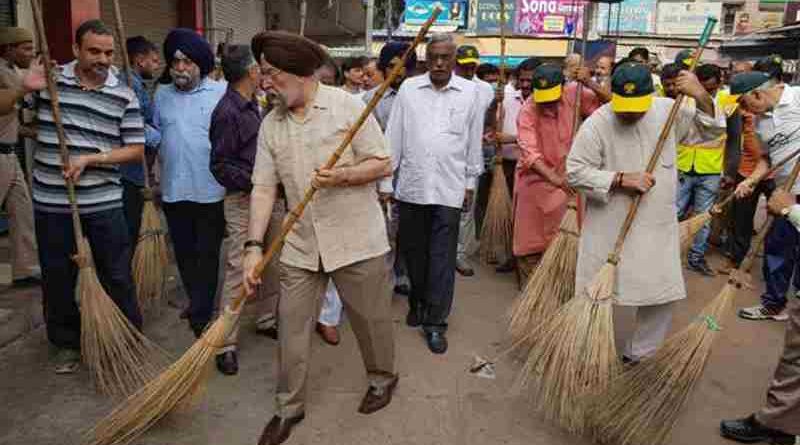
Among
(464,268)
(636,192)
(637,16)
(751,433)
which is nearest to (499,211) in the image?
(464,268)

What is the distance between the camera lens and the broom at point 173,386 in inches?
104

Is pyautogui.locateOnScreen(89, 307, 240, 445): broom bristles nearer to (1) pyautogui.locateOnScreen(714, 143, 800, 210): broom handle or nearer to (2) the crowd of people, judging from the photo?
(2) the crowd of people

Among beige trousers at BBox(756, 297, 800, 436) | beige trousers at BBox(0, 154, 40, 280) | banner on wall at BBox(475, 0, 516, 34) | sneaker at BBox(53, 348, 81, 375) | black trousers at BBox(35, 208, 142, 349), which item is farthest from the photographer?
banner on wall at BBox(475, 0, 516, 34)

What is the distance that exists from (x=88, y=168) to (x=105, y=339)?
0.81m

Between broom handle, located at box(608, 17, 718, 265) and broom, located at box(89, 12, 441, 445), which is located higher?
broom handle, located at box(608, 17, 718, 265)

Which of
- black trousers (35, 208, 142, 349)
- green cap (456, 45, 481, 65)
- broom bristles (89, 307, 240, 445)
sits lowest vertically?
broom bristles (89, 307, 240, 445)

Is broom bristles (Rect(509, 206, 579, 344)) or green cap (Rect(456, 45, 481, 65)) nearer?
broom bristles (Rect(509, 206, 579, 344))

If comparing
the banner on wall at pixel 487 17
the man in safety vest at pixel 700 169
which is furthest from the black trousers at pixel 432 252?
the banner on wall at pixel 487 17

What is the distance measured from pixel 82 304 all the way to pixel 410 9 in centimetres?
1900

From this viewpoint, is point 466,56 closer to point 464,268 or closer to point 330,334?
point 464,268

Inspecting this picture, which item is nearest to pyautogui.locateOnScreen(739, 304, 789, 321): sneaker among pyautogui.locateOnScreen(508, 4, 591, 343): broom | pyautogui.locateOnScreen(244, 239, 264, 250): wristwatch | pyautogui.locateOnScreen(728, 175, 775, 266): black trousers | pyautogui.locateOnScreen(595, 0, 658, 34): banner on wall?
pyautogui.locateOnScreen(728, 175, 775, 266): black trousers

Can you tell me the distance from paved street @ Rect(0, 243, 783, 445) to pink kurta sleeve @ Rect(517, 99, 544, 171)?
1085mm

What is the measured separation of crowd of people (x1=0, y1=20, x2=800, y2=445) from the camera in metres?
2.75

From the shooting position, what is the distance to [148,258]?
4094mm
